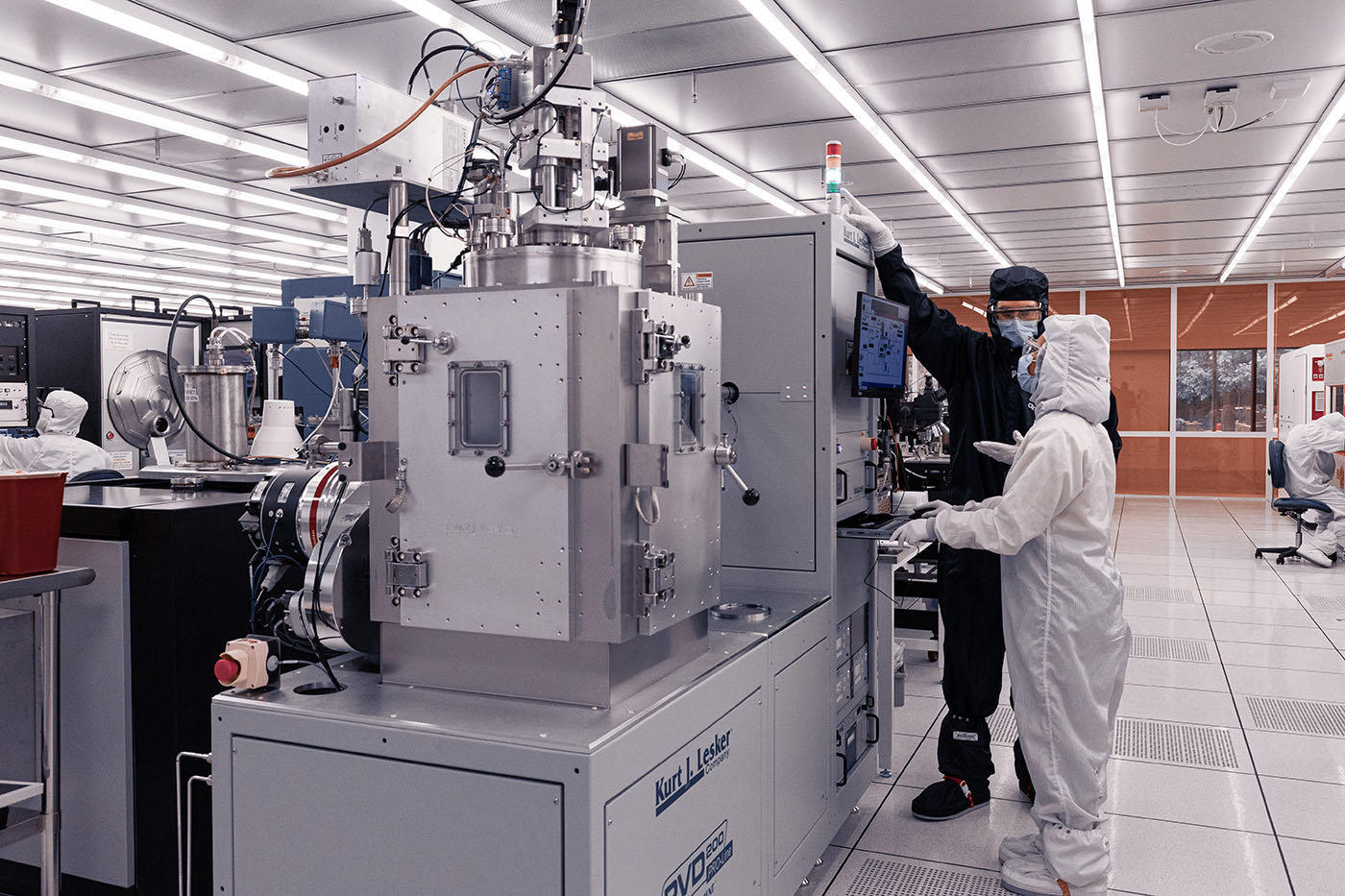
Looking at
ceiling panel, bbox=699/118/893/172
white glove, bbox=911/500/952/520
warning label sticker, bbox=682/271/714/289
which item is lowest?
white glove, bbox=911/500/952/520

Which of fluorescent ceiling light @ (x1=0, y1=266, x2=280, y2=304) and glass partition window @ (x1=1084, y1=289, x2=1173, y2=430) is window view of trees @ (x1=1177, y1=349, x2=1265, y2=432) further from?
fluorescent ceiling light @ (x1=0, y1=266, x2=280, y2=304)

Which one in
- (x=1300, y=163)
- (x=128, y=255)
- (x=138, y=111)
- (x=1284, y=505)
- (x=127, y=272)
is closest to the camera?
(x=138, y=111)

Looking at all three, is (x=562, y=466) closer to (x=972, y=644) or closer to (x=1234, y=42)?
(x=972, y=644)

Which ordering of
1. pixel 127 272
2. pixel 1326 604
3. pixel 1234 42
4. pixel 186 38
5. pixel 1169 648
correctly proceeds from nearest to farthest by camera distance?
pixel 186 38 → pixel 1234 42 → pixel 1169 648 → pixel 1326 604 → pixel 127 272

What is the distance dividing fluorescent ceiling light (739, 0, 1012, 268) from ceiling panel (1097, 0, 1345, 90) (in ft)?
3.99

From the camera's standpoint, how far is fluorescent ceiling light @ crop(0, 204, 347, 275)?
8.28m

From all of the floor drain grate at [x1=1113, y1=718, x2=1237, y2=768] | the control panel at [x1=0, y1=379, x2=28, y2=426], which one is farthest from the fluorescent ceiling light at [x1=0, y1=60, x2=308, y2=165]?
the floor drain grate at [x1=1113, y1=718, x2=1237, y2=768]

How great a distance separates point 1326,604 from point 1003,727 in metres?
3.37

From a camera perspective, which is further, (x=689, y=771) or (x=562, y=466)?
(x=689, y=771)

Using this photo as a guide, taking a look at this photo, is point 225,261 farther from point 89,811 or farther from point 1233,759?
point 1233,759

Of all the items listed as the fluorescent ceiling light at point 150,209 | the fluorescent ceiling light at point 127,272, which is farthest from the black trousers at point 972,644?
the fluorescent ceiling light at point 127,272

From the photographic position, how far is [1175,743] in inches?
143

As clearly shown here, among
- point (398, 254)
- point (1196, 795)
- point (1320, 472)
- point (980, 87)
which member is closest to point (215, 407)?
point (398, 254)

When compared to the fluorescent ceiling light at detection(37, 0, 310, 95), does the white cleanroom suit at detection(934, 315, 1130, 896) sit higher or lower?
lower
